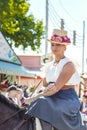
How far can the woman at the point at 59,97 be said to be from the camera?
4.64m

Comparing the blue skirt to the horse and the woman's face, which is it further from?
the woman's face

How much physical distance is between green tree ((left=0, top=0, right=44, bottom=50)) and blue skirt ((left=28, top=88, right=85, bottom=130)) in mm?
24585

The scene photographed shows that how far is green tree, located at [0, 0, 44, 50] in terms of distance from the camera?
29859 millimetres

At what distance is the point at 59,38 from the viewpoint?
4961 millimetres

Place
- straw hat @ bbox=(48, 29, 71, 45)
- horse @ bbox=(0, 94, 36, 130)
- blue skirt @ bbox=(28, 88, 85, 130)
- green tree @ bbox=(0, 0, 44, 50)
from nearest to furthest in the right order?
horse @ bbox=(0, 94, 36, 130) → blue skirt @ bbox=(28, 88, 85, 130) → straw hat @ bbox=(48, 29, 71, 45) → green tree @ bbox=(0, 0, 44, 50)

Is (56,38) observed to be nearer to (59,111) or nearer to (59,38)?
(59,38)

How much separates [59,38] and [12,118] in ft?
3.29

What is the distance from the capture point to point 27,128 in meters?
4.50

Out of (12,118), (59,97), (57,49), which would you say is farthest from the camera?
(57,49)

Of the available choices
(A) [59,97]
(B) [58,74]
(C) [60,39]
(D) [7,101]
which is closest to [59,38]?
(C) [60,39]

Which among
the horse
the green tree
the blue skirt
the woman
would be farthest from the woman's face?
the green tree

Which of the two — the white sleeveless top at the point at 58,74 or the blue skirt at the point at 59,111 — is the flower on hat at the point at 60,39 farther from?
the blue skirt at the point at 59,111

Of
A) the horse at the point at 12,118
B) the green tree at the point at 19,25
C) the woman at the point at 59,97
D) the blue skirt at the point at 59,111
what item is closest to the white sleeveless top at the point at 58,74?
the woman at the point at 59,97

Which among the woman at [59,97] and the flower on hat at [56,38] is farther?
the flower on hat at [56,38]
